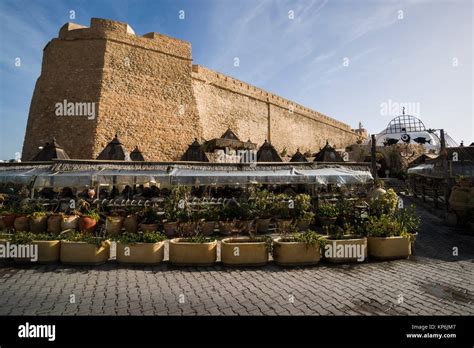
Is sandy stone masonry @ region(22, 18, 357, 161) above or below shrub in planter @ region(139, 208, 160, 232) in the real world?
above

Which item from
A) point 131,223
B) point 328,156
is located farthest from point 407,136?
point 131,223

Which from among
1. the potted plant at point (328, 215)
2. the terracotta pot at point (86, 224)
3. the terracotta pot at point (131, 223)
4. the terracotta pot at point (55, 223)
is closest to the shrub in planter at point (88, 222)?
the terracotta pot at point (86, 224)

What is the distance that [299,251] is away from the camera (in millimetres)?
5285

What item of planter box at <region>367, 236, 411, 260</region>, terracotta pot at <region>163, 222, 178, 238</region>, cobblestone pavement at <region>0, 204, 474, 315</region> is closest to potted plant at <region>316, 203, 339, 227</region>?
planter box at <region>367, 236, 411, 260</region>

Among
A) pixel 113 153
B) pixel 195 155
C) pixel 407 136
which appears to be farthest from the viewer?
pixel 407 136

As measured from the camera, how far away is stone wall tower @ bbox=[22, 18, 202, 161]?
59.1 feet

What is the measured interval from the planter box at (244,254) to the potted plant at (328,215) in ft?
12.5

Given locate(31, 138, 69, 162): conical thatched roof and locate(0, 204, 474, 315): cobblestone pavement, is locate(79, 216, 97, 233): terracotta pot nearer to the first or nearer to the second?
locate(0, 204, 474, 315): cobblestone pavement

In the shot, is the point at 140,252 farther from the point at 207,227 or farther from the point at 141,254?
the point at 207,227

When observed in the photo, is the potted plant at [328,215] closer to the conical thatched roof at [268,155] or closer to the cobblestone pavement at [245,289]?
the cobblestone pavement at [245,289]

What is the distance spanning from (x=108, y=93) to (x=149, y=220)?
1462 centimetres

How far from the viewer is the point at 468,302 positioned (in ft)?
12.4
